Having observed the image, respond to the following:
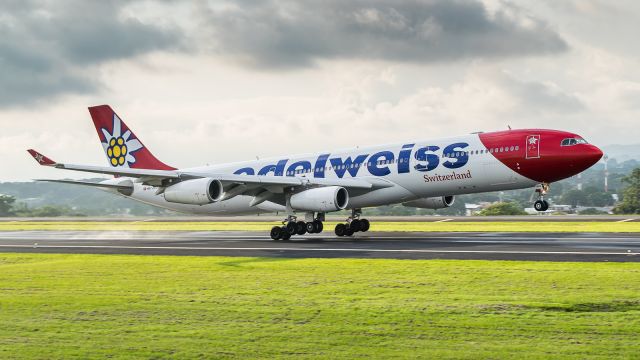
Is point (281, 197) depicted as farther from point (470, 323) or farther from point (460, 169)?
point (470, 323)

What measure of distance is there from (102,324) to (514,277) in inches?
381

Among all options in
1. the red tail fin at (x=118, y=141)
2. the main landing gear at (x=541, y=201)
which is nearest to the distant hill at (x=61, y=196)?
the red tail fin at (x=118, y=141)

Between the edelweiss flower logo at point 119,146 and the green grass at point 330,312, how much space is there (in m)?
25.8

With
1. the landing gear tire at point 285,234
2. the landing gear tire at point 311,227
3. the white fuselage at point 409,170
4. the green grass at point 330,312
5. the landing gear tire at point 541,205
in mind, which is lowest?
the green grass at point 330,312

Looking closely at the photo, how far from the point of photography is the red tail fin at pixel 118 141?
4547 cm

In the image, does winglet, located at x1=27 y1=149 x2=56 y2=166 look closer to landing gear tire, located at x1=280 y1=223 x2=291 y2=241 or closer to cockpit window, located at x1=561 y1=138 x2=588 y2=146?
landing gear tire, located at x1=280 y1=223 x2=291 y2=241

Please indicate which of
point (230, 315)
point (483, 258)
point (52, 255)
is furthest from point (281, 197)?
point (230, 315)

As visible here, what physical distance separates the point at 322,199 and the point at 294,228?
284 cm

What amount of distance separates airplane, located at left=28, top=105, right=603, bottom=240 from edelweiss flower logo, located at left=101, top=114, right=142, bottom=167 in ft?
16.9

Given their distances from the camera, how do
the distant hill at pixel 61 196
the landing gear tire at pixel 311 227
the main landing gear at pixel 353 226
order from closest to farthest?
the landing gear tire at pixel 311 227, the main landing gear at pixel 353 226, the distant hill at pixel 61 196

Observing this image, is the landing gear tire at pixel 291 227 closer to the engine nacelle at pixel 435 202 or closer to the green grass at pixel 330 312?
the engine nacelle at pixel 435 202

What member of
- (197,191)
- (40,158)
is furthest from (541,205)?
(40,158)

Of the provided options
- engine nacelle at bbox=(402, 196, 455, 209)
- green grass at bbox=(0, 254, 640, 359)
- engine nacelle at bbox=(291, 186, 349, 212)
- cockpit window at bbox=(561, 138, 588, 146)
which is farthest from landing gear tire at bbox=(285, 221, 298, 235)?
green grass at bbox=(0, 254, 640, 359)

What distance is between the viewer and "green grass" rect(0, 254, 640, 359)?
10156 mm
